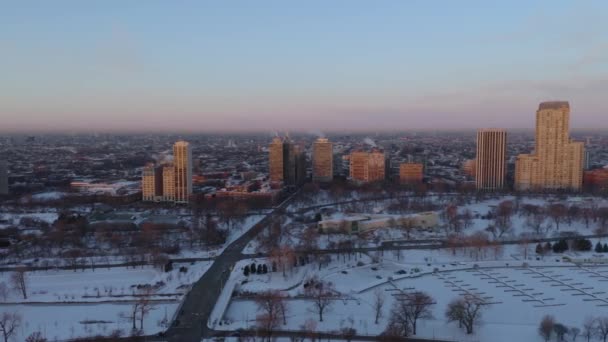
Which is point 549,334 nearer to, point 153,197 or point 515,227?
point 515,227

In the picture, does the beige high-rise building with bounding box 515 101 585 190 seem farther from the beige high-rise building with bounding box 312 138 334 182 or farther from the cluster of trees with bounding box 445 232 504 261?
the cluster of trees with bounding box 445 232 504 261

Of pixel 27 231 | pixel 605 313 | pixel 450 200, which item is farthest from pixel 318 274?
pixel 450 200

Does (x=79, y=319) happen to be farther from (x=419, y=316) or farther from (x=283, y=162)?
(x=283, y=162)

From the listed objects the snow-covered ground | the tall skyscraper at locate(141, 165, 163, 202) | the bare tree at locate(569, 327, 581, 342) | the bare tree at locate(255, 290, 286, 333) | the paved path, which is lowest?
the snow-covered ground

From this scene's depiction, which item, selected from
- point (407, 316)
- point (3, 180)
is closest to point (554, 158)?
point (407, 316)

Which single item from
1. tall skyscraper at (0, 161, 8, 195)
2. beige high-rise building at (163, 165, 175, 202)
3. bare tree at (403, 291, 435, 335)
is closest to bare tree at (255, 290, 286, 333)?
bare tree at (403, 291, 435, 335)

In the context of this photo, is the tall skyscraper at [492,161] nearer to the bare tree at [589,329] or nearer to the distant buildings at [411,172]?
the distant buildings at [411,172]
